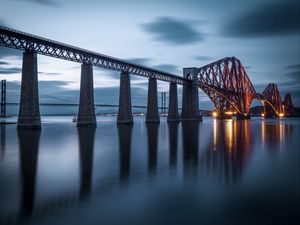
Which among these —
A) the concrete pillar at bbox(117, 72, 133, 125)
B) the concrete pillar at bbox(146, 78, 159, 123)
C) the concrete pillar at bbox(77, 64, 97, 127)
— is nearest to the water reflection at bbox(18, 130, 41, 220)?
the concrete pillar at bbox(77, 64, 97, 127)

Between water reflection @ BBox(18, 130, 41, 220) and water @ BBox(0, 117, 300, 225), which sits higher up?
water reflection @ BBox(18, 130, 41, 220)

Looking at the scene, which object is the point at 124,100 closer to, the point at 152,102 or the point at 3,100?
the point at 152,102

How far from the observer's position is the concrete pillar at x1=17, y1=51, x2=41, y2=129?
41109 millimetres

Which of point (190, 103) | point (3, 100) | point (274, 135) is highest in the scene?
point (3, 100)

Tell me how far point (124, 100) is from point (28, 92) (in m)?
22.9

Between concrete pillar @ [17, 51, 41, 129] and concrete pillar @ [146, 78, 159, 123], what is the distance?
34483 millimetres

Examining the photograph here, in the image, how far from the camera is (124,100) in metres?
61.2

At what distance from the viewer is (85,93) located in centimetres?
5138

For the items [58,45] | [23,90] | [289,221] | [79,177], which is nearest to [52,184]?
[79,177]

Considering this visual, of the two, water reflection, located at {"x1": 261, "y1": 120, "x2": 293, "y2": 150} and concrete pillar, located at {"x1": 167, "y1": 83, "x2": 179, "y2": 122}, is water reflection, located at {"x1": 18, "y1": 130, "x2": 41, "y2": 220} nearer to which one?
water reflection, located at {"x1": 261, "y1": 120, "x2": 293, "y2": 150}

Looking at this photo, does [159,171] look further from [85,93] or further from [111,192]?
[85,93]

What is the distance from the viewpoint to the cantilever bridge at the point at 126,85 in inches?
1635

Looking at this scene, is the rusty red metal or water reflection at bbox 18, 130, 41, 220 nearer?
water reflection at bbox 18, 130, 41, 220

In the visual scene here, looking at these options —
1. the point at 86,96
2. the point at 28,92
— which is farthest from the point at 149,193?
the point at 86,96
